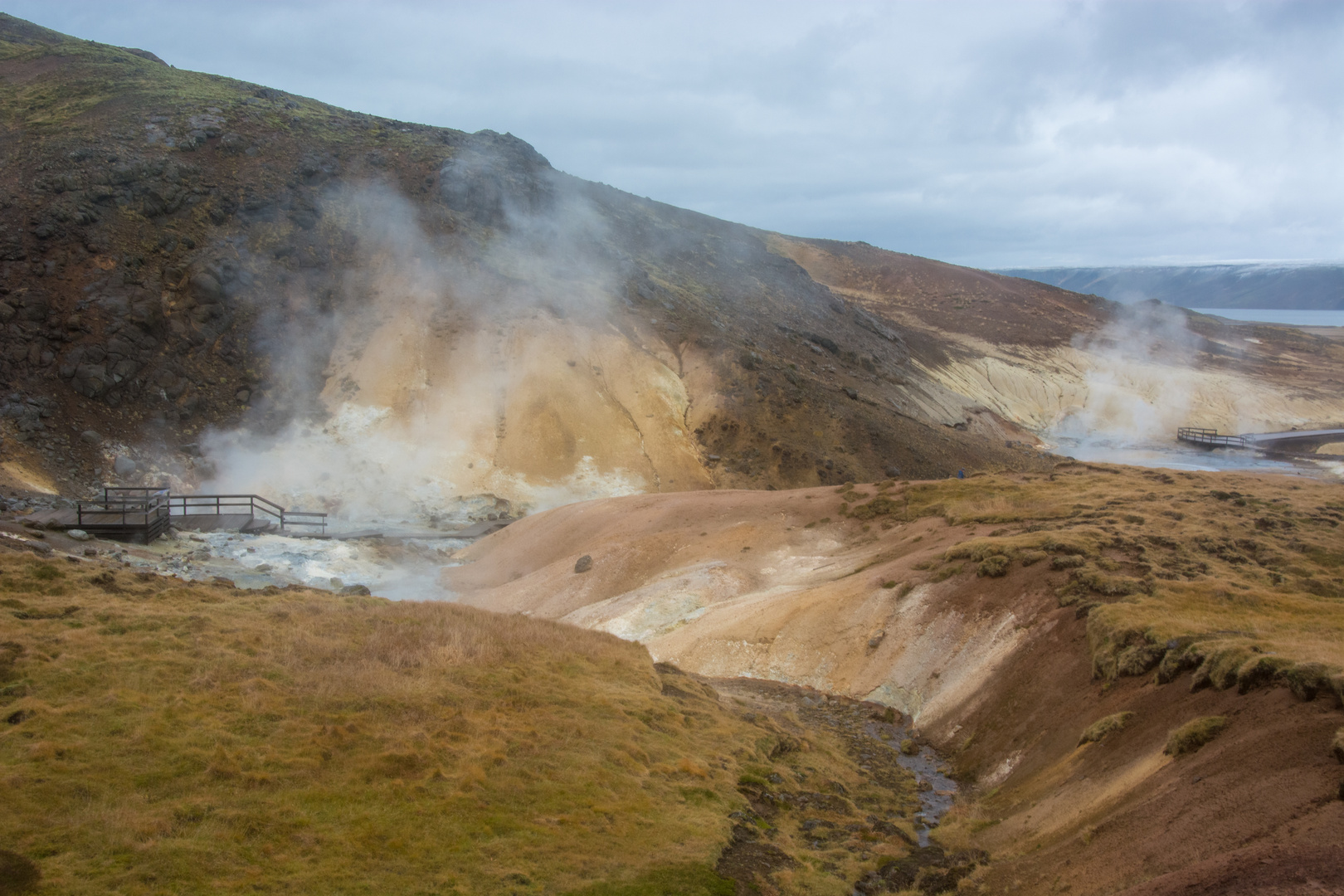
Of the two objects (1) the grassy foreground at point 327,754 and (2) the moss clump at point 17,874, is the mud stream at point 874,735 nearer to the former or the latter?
(1) the grassy foreground at point 327,754

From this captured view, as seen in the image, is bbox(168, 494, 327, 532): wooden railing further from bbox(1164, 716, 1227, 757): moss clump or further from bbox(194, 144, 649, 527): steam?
bbox(1164, 716, 1227, 757): moss clump

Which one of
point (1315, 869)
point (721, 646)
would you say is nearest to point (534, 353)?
point (721, 646)

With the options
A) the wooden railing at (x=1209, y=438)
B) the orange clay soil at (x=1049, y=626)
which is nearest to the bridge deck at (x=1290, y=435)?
the wooden railing at (x=1209, y=438)

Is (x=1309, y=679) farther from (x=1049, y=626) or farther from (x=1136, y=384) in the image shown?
(x=1136, y=384)

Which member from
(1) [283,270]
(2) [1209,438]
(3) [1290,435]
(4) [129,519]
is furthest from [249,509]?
(3) [1290,435]

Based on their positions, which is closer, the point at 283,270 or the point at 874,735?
the point at 874,735

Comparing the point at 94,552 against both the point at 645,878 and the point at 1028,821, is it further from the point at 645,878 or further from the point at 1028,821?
the point at 1028,821

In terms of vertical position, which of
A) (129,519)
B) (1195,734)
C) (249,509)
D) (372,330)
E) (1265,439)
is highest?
(372,330)

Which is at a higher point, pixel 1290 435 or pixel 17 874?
pixel 1290 435
